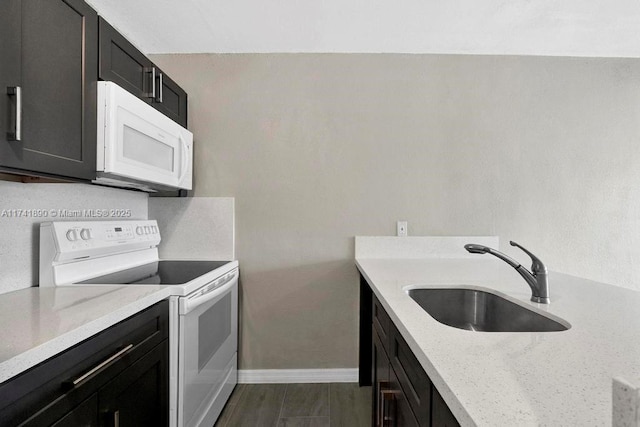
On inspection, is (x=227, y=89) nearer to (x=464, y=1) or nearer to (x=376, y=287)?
(x=464, y=1)

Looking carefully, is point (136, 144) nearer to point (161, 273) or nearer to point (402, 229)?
point (161, 273)

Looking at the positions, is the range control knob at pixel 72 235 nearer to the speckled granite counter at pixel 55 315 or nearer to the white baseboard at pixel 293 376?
the speckled granite counter at pixel 55 315

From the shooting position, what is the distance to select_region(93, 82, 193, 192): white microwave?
153cm

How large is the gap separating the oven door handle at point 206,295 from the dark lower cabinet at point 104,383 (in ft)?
0.23

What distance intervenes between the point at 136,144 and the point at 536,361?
1.74m

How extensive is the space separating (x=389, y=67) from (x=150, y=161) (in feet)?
5.49

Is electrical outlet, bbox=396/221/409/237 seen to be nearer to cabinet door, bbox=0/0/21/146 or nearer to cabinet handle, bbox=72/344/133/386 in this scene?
cabinet handle, bbox=72/344/133/386

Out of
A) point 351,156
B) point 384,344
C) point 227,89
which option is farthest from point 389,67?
point 384,344

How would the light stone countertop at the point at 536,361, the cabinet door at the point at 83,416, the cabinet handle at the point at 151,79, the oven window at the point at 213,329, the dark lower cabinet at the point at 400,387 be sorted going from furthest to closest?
the cabinet handle at the point at 151,79 → the oven window at the point at 213,329 → the cabinet door at the point at 83,416 → the dark lower cabinet at the point at 400,387 → the light stone countertop at the point at 536,361

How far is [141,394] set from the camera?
4.35 feet

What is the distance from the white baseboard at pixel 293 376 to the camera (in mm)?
2512

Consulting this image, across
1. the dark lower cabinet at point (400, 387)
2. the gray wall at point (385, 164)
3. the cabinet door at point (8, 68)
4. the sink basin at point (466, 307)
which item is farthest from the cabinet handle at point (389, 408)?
the cabinet door at point (8, 68)

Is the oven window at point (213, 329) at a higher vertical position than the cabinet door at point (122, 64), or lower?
lower

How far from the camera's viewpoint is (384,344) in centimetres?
144
